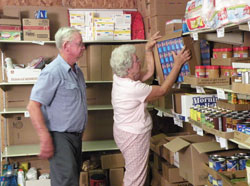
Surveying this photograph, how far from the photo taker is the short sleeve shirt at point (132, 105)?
9.96 ft

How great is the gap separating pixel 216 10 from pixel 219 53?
486 mm

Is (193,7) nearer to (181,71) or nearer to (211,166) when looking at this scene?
(181,71)

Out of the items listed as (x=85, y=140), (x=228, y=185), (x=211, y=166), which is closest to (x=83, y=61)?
(x=85, y=140)

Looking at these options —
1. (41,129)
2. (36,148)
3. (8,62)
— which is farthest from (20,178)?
(41,129)

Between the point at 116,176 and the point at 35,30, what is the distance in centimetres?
200

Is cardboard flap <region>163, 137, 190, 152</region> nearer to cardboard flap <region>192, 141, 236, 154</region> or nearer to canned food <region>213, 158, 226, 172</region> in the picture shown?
cardboard flap <region>192, 141, 236, 154</region>

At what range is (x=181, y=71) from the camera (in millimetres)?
3098

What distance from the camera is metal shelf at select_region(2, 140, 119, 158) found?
403cm

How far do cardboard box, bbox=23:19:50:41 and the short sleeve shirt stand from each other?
1.44 metres

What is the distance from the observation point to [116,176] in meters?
4.14

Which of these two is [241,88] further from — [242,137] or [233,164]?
[233,164]

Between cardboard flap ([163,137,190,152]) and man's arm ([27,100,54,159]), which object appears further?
cardboard flap ([163,137,190,152])

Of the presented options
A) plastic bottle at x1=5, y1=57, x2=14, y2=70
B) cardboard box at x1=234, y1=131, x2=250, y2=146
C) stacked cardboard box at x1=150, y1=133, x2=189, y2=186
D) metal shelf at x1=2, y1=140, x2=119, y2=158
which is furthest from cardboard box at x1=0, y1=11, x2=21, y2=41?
cardboard box at x1=234, y1=131, x2=250, y2=146

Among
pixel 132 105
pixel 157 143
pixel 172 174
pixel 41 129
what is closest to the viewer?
pixel 41 129
